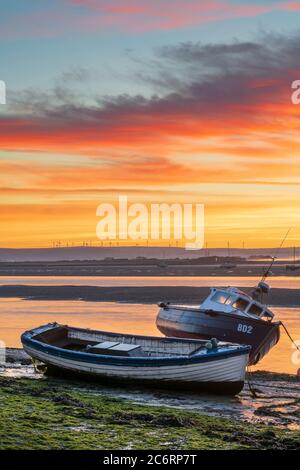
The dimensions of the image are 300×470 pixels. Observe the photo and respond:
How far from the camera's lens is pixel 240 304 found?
101 ft

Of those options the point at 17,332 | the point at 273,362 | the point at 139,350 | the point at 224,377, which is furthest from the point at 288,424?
the point at 17,332

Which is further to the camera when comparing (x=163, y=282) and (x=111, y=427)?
(x=163, y=282)

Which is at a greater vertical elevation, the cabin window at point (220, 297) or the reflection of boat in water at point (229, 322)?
the cabin window at point (220, 297)

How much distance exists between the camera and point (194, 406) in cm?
2025

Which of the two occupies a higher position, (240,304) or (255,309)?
(240,304)

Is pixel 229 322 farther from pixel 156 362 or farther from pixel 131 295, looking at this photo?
pixel 131 295

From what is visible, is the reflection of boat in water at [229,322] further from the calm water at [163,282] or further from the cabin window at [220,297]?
the calm water at [163,282]

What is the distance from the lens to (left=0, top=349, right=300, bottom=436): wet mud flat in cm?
1869

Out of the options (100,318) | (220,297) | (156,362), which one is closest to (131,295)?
(100,318)

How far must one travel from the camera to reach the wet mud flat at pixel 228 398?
61.3ft

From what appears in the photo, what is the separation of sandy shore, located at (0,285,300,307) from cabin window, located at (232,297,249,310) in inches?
988

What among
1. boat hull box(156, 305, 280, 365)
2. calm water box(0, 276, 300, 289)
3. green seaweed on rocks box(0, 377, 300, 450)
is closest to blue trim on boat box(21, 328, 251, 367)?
green seaweed on rocks box(0, 377, 300, 450)

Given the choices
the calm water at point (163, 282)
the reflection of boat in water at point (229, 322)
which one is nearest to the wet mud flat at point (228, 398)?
the reflection of boat in water at point (229, 322)

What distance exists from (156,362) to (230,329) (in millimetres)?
7807
